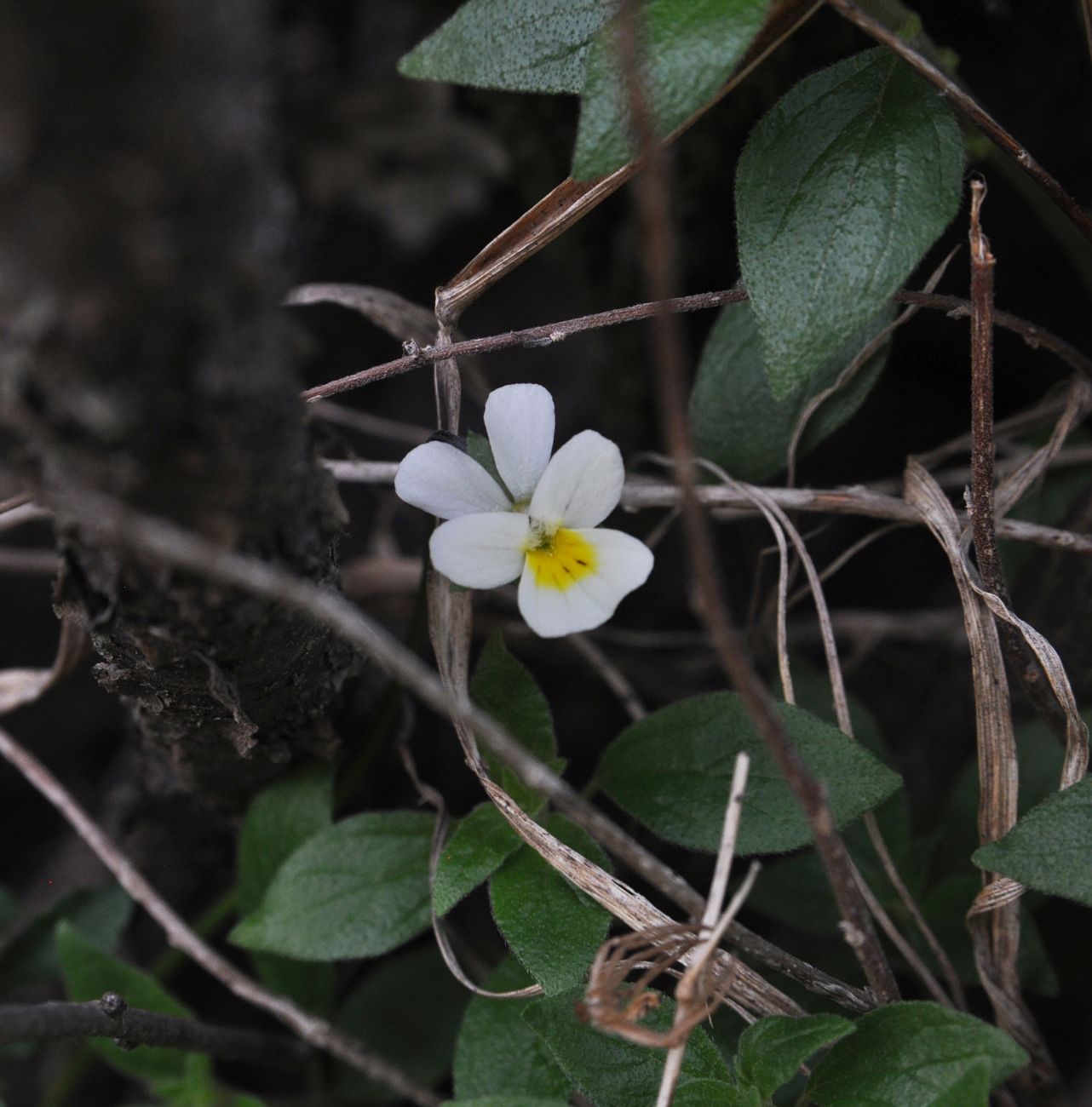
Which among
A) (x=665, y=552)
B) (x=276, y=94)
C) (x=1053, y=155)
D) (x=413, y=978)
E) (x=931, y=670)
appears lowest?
(x=413, y=978)

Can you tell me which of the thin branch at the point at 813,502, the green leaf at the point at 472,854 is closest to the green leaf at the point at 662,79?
the thin branch at the point at 813,502

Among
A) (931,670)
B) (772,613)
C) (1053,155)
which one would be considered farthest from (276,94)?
(931,670)

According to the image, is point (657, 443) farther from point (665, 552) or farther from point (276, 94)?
point (276, 94)

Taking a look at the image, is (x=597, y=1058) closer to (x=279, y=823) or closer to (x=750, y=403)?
(x=279, y=823)

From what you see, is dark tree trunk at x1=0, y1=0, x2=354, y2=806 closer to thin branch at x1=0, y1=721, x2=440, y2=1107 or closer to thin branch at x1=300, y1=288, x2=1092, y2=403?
thin branch at x1=300, y1=288, x2=1092, y2=403

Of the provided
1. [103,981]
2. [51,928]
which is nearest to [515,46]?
[103,981]

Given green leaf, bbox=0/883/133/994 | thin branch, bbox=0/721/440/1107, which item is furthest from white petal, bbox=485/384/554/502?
green leaf, bbox=0/883/133/994
